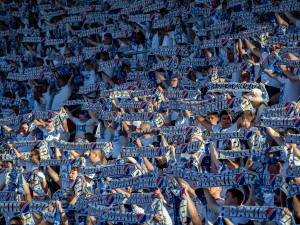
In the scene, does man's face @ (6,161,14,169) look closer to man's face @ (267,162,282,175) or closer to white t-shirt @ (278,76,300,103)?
white t-shirt @ (278,76,300,103)

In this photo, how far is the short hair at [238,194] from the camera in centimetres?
714

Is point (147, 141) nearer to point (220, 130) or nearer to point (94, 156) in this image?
point (94, 156)

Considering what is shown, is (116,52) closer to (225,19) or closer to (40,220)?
(225,19)

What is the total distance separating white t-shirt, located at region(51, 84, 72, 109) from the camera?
1283 centimetres

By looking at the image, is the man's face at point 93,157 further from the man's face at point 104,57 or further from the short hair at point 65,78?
the short hair at point 65,78

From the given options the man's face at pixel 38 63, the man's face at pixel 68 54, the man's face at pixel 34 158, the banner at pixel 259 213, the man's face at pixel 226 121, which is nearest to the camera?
the banner at pixel 259 213

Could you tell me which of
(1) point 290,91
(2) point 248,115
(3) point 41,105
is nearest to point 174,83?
(1) point 290,91

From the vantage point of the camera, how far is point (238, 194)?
7.18m

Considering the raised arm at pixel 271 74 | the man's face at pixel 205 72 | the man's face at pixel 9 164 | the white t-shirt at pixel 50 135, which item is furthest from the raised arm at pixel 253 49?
the man's face at pixel 9 164

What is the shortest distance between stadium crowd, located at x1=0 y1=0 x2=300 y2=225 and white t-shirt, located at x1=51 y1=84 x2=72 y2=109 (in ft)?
0.08

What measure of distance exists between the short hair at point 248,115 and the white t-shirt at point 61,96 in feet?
15.1

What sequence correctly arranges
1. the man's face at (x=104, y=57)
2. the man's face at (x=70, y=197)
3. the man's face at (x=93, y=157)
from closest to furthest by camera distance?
1. the man's face at (x=70, y=197)
2. the man's face at (x=93, y=157)
3. the man's face at (x=104, y=57)

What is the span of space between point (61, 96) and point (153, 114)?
3227mm

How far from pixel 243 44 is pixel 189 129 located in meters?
2.48
